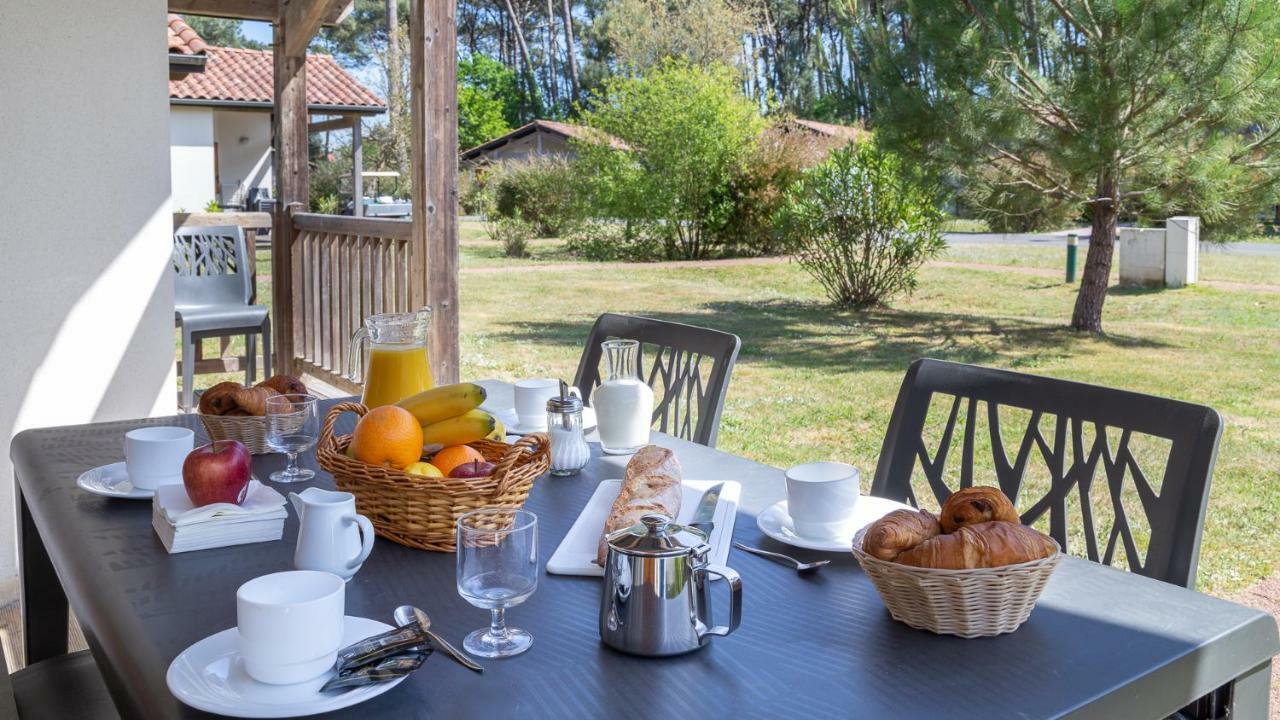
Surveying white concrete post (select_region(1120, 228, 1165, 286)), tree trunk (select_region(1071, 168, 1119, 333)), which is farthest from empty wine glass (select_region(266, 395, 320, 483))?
white concrete post (select_region(1120, 228, 1165, 286))

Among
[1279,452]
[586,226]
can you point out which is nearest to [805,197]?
[1279,452]

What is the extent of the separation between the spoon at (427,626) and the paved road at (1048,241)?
14.1 metres

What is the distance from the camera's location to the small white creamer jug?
4.10 feet

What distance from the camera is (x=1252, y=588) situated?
11.3ft

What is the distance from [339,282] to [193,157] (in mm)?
12938

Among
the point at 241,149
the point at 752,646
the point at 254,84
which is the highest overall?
the point at 254,84

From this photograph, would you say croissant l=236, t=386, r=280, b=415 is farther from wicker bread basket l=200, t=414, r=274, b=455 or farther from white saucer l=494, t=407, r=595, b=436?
white saucer l=494, t=407, r=595, b=436

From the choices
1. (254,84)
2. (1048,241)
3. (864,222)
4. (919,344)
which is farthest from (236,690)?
(254,84)

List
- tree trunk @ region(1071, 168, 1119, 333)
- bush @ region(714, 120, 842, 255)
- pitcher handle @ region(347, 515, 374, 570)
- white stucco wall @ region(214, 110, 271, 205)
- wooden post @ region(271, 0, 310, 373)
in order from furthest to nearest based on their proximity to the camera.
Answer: white stucco wall @ region(214, 110, 271, 205), bush @ region(714, 120, 842, 255), tree trunk @ region(1071, 168, 1119, 333), wooden post @ region(271, 0, 310, 373), pitcher handle @ region(347, 515, 374, 570)

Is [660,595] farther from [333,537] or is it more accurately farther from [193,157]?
[193,157]

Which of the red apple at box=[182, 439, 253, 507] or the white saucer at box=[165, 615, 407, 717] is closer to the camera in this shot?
the white saucer at box=[165, 615, 407, 717]

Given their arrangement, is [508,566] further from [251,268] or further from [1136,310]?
[1136,310]

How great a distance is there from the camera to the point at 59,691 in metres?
1.56

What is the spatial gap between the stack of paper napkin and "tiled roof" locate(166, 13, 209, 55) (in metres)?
6.77
